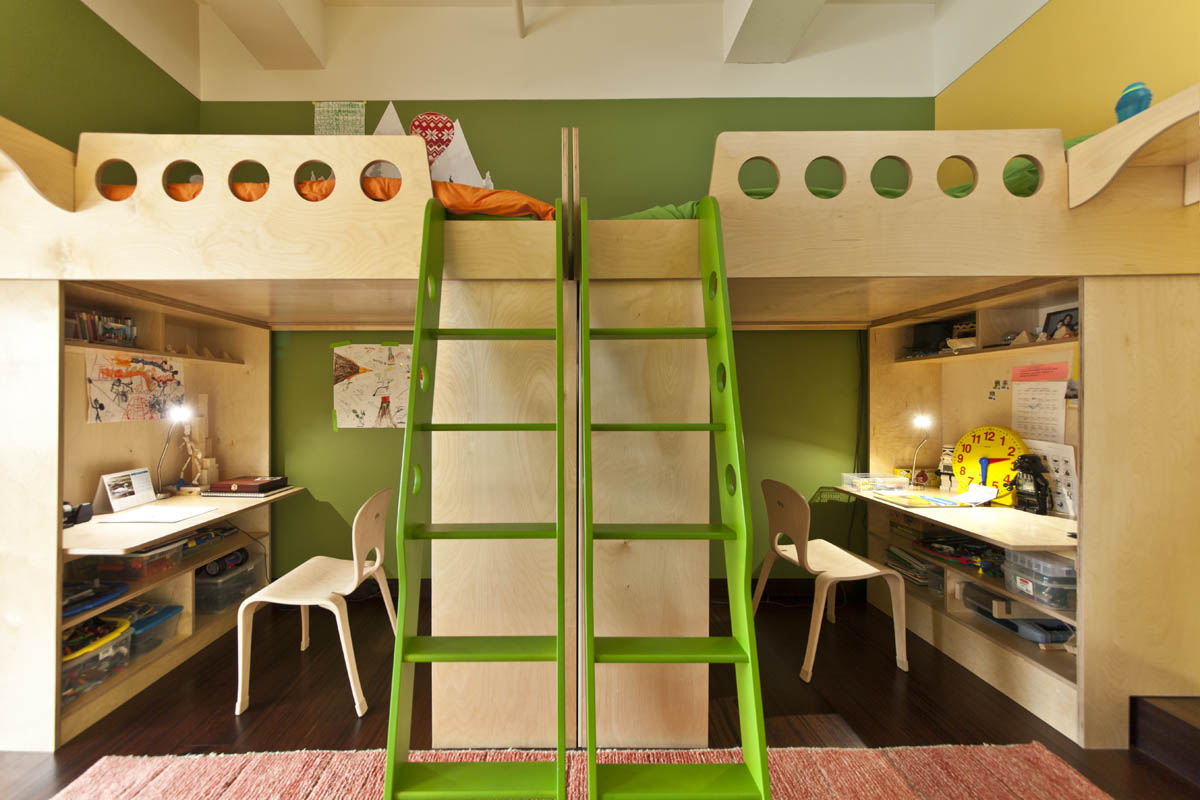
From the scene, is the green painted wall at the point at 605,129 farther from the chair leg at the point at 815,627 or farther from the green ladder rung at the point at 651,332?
the chair leg at the point at 815,627

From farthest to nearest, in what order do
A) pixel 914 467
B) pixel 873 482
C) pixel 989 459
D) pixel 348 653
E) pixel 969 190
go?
pixel 914 467
pixel 873 482
pixel 989 459
pixel 348 653
pixel 969 190

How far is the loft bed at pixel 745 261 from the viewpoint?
6.04ft

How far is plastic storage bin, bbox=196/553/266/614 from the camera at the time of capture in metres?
2.89

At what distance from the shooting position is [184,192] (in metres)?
1.88

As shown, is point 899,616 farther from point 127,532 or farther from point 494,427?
point 127,532

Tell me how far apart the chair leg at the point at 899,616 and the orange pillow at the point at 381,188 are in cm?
246

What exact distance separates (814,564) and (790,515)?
0.26 metres

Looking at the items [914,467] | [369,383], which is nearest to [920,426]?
[914,467]

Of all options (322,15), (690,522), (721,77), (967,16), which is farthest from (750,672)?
(322,15)

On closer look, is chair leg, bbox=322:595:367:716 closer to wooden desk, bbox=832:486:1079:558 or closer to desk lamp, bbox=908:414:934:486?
wooden desk, bbox=832:486:1079:558

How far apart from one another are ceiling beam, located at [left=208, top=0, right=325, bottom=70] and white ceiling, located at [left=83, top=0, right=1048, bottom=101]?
4cm

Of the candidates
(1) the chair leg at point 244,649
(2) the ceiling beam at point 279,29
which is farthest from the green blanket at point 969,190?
(2) the ceiling beam at point 279,29

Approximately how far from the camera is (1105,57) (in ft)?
7.28

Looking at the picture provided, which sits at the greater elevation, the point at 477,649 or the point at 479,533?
the point at 479,533
